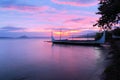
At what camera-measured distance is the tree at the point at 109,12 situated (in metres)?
A: 12.6

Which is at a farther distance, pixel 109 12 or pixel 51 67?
pixel 51 67

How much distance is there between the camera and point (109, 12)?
1360 centimetres

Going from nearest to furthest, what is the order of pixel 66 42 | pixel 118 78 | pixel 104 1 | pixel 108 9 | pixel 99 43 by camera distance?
pixel 118 78 < pixel 108 9 < pixel 104 1 < pixel 99 43 < pixel 66 42

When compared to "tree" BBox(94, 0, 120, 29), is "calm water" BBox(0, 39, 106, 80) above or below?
below

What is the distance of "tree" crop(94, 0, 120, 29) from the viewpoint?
1260 cm

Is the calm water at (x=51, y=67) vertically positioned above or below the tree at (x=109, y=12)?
below

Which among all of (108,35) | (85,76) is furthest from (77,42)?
(85,76)

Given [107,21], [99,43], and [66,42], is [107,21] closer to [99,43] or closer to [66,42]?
[99,43]

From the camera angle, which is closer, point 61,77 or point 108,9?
point 61,77

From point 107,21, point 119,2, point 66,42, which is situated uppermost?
point 119,2

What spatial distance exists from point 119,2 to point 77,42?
42198 mm

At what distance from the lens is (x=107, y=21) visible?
15.8m

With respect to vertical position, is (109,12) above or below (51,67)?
above

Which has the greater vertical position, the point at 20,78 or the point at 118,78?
the point at 118,78
